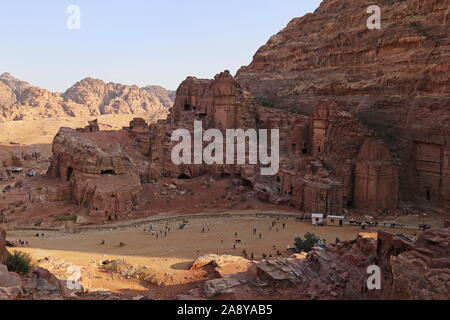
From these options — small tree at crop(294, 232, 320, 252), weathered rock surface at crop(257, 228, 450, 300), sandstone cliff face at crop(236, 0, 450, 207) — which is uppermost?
sandstone cliff face at crop(236, 0, 450, 207)

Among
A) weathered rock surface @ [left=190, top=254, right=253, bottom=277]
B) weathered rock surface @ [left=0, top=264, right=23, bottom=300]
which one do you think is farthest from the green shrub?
weathered rock surface @ [left=190, top=254, right=253, bottom=277]

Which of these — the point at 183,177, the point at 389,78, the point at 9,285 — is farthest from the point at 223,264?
the point at 389,78

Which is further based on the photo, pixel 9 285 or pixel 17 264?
pixel 17 264

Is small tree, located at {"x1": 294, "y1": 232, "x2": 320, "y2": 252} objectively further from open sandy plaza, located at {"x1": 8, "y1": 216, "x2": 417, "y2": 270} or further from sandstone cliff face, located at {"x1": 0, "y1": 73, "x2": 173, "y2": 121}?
sandstone cliff face, located at {"x1": 0, "y1": 73, "x2": 173, "y2": 121}

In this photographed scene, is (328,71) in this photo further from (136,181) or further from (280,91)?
(136,181)

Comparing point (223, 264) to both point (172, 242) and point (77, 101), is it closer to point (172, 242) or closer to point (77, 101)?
point (172, 242)

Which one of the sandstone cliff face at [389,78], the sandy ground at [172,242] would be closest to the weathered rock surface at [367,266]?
the sandy ground at [172,242]

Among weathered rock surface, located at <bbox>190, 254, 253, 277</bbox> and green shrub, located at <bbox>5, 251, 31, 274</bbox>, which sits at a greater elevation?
green shrub, located at <bbox>5, 251, 31, 274</bbox>
